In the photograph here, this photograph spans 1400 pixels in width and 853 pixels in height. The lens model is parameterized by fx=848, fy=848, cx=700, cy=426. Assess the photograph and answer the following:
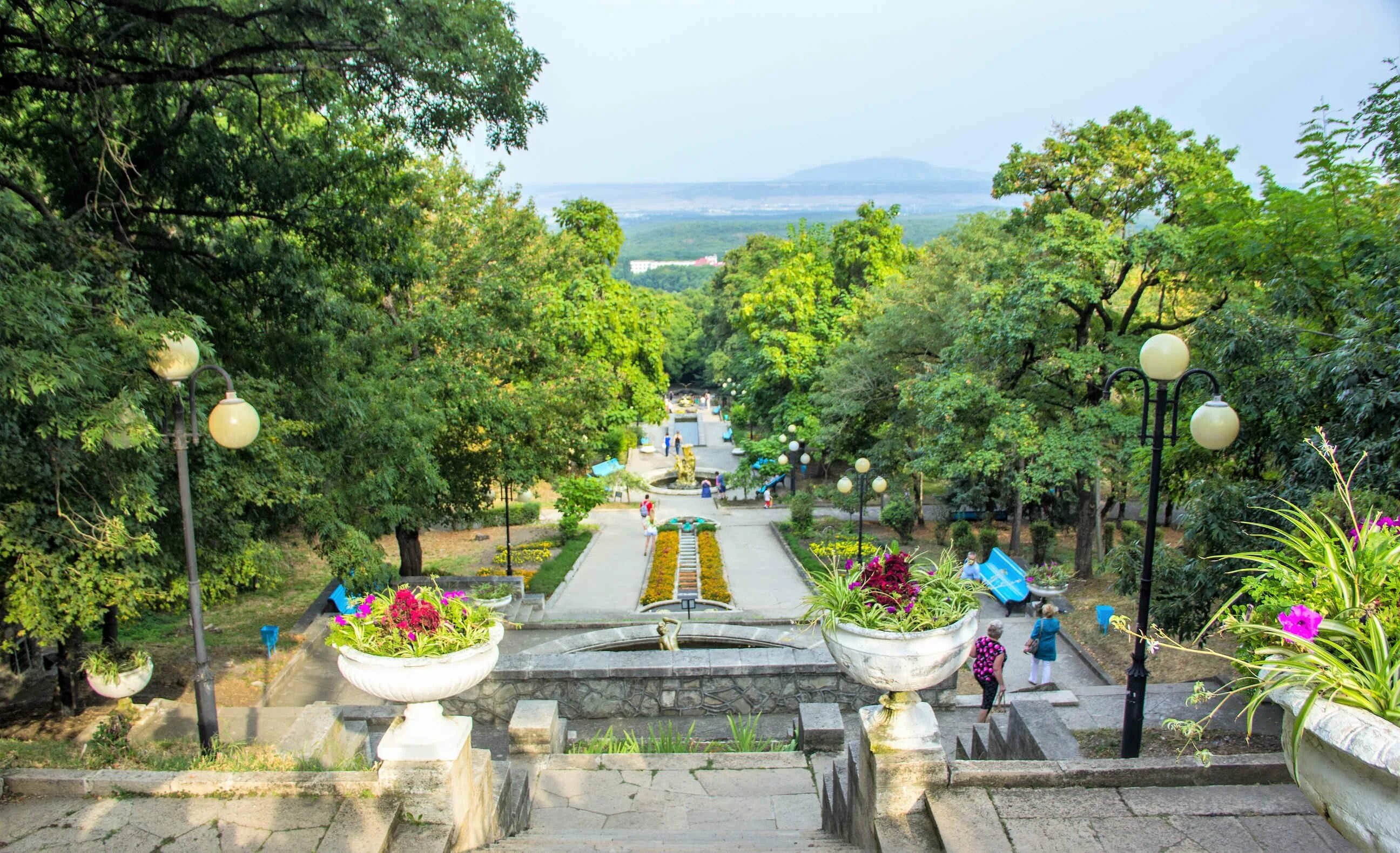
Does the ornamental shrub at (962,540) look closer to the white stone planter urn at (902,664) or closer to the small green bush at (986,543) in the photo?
the small green bush at (986,543)

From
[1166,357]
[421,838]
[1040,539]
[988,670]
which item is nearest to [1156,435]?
[1166,357]

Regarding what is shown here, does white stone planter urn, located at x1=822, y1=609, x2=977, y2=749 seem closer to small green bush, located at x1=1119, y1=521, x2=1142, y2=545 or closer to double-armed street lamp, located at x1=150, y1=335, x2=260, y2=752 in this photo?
double-armed street lamp, located at x1=150, y1=335, x2=260, y2=752

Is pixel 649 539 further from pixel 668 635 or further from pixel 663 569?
pixel 668 635

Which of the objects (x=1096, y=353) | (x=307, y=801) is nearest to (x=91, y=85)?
(x=307, y=801)

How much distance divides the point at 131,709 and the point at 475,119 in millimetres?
7086

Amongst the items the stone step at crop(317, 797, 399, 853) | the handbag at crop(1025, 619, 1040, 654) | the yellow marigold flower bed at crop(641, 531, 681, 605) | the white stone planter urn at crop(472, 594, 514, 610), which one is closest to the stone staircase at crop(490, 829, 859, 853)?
the stone step at crop(317, 797, 399, 853)

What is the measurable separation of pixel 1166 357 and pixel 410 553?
49.9 feet

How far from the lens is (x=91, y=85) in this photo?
7.95 meters

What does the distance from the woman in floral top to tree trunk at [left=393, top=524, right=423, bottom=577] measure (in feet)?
40.0

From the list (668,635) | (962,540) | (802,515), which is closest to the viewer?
(668,635)

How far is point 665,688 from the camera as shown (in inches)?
360

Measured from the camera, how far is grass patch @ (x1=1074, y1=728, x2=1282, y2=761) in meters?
5.97

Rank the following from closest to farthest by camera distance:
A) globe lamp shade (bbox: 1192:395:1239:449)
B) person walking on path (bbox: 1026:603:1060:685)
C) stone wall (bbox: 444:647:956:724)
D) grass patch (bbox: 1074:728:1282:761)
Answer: grass patch (bbox: 1074:728:1282:761) < globe lamp shade (bbox: 1192:395:1239:449) < stone wall (bbox: 444:647:956:724) < person walking on path (bbox: 1026:603:1060:685)

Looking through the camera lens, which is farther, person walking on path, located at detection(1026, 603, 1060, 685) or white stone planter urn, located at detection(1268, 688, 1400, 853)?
person walking on path, located at detection(1026, 603, 1060, 685)
